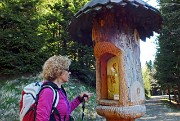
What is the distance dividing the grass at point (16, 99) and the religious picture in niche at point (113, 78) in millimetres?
6250

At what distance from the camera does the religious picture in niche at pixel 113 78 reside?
361 cm

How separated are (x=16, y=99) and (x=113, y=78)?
25.4 ft

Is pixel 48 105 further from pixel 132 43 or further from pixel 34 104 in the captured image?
pixel 132 43

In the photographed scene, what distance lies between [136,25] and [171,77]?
15.8m

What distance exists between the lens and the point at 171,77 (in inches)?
727

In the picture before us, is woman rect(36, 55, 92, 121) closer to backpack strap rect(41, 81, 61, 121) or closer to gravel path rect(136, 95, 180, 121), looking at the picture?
backpack strap rect(41, 81, 61, 121)

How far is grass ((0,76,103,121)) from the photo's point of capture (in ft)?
31.6

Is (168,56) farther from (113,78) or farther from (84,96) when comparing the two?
(84,96)

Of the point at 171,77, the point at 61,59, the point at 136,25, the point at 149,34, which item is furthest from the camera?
the point at 171,77

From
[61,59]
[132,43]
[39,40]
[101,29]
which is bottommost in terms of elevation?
[61,59]

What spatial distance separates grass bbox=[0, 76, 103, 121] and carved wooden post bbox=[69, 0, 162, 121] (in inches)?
248

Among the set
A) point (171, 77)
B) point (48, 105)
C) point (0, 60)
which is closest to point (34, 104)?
point (48, 105)

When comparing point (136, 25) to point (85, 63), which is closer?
point (136, 25)

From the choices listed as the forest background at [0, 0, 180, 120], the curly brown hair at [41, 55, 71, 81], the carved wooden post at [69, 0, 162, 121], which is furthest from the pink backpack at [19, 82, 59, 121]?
the forest background at [0, 0, 180, 120]
